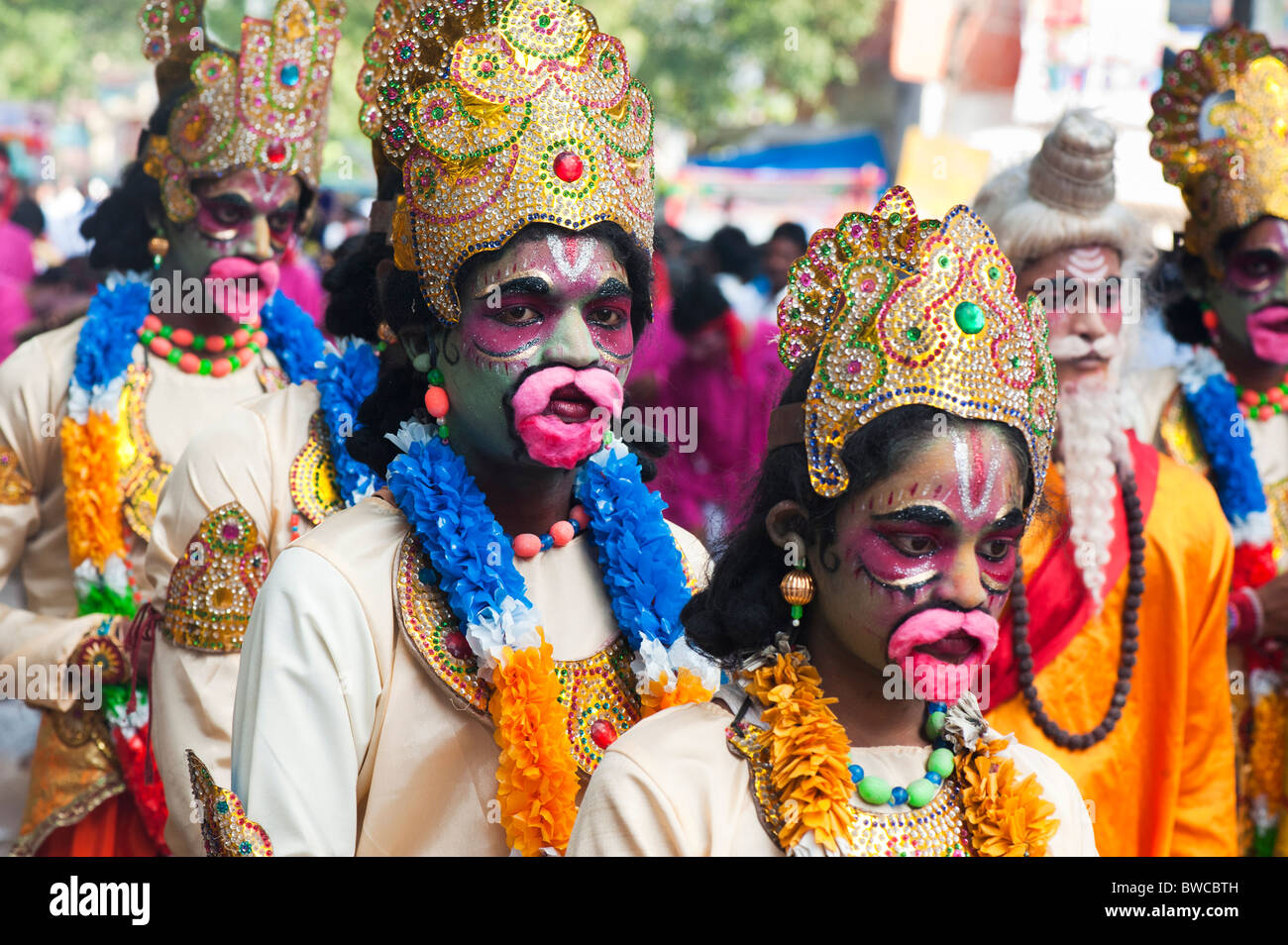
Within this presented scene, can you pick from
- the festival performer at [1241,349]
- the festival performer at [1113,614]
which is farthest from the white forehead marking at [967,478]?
the festival performer at [1241,349]

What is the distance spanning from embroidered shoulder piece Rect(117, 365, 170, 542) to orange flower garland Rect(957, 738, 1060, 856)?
109 inches

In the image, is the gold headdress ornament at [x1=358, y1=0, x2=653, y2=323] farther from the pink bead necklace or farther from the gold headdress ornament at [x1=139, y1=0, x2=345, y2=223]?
the gold headdress ornament at [x1=139, y1=0, x2=345, y2=223]

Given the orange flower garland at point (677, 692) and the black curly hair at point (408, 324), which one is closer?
the orange flower garland at point (677, 692)

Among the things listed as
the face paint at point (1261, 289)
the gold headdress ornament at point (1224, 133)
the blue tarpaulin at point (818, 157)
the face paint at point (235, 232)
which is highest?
the blue tarpaulin at point (818, 157)

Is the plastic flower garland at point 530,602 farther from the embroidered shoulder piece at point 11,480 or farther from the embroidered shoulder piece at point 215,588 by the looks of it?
the embroidered shoulder piece at point 11,480

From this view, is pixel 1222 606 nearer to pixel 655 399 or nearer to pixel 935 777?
pixel 935 777

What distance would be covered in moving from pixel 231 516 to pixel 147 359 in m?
1.09

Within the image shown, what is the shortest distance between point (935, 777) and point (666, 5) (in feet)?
64.9

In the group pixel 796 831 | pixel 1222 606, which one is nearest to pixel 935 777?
pixel 796 831

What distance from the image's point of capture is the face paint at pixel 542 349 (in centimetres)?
283

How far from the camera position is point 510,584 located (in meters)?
2.86

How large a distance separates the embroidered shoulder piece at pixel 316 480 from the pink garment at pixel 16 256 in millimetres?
6059

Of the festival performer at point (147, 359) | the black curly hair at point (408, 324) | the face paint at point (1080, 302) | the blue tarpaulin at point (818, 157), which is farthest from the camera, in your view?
the blue tarpaulin at point (818, 157)

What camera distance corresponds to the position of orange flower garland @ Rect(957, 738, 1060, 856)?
229cm
